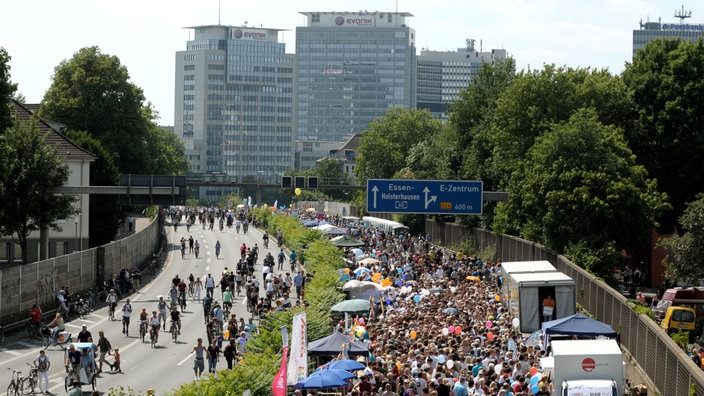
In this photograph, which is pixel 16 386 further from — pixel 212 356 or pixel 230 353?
pixel 230 353

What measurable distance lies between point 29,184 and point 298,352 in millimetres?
35825

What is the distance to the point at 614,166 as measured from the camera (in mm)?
57188

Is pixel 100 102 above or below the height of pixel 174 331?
above

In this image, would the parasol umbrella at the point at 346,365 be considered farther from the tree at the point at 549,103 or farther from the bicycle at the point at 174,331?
the tree at the point at 549,103

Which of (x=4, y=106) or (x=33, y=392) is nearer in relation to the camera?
(x=33, y=392)

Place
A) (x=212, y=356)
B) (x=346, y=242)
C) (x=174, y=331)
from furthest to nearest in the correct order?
(x=346, y=242)
(x=174, y=331)
(x=212, y=356)

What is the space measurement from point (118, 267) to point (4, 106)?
15345 mm

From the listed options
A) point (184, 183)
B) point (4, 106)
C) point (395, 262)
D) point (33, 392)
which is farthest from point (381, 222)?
point (33, 392)

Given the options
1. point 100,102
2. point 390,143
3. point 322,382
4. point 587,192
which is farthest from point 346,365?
point 390,143

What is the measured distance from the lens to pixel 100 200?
81938 millimetres

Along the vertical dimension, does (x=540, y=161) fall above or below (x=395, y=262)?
above

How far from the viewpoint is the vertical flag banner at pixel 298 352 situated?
2567 cm

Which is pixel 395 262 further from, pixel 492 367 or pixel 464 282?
pixel 492 367

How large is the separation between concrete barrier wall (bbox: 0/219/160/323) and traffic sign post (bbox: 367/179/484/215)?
1387cm
